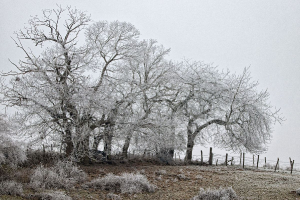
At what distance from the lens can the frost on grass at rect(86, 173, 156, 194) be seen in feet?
36.7

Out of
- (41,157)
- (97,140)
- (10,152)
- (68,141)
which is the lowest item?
(41,157)

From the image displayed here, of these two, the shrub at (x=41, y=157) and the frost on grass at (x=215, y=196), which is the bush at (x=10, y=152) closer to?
the shrub at (x=41, y=157)

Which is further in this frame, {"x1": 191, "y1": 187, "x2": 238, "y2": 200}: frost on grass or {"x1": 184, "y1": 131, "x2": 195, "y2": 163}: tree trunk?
{"x1": 184, "y1": 131, "x2": 195, "y2": 163}: tree trunk

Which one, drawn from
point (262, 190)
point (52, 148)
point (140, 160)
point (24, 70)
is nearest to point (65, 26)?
point (24, 70)

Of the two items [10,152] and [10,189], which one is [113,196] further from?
[10,152]

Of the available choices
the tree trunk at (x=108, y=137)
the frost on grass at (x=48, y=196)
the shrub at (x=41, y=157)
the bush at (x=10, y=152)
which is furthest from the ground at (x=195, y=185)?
the bush at (x=10, y=152)

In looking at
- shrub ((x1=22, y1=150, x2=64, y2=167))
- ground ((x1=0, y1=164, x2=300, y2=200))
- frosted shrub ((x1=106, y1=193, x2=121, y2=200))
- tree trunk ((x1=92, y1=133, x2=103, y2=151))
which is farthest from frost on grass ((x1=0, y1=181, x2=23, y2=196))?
tree trunk ((x1=92, y1=133, x2=103, y2=151))

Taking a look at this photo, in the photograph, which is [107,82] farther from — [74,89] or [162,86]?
[162,86]

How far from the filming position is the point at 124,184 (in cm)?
1147

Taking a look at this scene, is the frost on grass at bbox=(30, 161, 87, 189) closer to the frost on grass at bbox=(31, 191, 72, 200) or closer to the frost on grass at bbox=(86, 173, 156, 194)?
the frost on grass at bbox=(86, 173, 156, 194)

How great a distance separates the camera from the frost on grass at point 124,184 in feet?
36.7

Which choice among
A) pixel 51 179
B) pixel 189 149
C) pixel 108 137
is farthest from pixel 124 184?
pixel 189 149

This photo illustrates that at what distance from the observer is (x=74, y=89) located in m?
14.1

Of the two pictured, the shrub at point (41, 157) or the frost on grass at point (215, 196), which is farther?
the shrub at point (41, 157)
